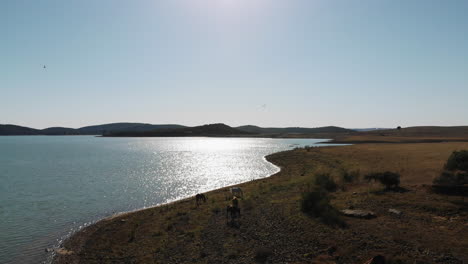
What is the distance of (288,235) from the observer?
1794 centimetres

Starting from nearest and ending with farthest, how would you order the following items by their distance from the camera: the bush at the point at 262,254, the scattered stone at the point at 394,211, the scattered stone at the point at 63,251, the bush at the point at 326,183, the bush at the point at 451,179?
the bush at the point at 262,254 → the scattered stone at the point at 394,211 → the scattered stone at the point at 63,251 → the bush at the point at 451,179 → the bush at the point at 326,183

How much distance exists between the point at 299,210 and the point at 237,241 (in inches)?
246

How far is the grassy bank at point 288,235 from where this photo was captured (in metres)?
14.4

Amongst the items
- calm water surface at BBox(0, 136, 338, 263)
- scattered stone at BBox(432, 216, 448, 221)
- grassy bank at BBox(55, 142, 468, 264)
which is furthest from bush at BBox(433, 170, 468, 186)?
calm water surface at BBox(0, 136, 338, 263)

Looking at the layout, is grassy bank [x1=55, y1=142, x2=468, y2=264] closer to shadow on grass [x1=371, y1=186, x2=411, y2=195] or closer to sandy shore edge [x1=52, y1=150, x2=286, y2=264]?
sandy shore edge [x1=52, y1=150, x2=286, y2=264]

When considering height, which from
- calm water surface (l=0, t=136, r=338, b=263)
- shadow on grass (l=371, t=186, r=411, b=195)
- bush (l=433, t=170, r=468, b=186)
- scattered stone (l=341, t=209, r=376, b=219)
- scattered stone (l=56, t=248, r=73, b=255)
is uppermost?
bush (l=433, t=170, r=468, b=186)

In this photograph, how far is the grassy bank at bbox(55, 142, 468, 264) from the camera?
568 inches

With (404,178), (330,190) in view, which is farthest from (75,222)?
(404,178)

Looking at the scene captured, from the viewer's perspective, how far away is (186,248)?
1841cm

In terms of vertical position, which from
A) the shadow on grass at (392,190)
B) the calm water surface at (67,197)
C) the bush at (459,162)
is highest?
the bush at (459,162)

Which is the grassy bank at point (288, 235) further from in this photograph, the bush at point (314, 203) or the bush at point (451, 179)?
the bush at point (451, 179)

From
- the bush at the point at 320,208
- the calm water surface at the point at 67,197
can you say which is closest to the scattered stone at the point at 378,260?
the bush at the point at 320,208

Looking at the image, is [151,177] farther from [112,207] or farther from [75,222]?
[75,222]

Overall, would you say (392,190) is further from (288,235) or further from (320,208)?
(288,235)
